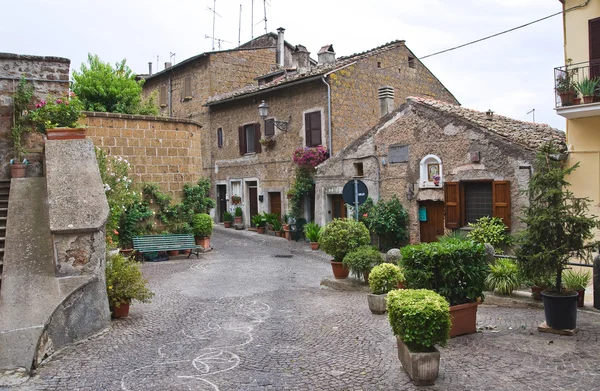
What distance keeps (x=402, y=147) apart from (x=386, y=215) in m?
2.10

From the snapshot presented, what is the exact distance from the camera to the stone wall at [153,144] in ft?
46.2

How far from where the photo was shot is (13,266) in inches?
232

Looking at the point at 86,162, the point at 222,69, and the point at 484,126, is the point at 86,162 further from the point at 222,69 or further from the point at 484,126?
the point at 222,69

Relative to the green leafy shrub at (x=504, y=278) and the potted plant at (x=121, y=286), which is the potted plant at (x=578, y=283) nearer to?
the green leafy shrub at (x=504, y=278)

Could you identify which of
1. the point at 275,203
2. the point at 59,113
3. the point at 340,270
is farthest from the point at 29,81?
the point at 275,203

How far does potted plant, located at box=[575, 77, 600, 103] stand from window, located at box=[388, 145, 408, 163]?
5.12m

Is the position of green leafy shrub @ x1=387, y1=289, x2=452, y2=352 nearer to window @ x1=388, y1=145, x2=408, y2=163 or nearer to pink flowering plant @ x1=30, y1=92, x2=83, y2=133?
pink flowering plant @ x1=30, y1=92, x2=83, y2=133

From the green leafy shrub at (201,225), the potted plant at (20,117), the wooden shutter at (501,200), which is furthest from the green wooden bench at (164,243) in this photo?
the wooden shutter at (501,200)

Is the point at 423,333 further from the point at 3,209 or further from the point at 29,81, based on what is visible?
the point at 29,81

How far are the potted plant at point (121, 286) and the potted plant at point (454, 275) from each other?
393 cm

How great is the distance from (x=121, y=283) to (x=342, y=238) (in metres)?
4.54

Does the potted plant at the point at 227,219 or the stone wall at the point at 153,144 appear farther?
the potted plant at the point at 227,219

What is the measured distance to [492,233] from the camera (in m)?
11.6

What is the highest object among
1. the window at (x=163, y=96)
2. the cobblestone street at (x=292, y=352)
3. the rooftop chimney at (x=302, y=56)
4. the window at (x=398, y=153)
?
the rooftop chimney at (x=302, y=56)
